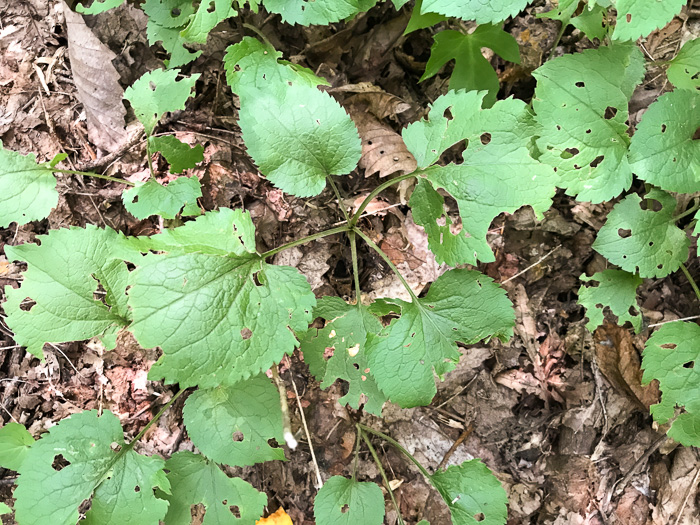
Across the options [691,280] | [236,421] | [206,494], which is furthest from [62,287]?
[691,280]

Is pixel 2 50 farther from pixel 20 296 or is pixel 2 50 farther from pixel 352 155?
pixel 352 155

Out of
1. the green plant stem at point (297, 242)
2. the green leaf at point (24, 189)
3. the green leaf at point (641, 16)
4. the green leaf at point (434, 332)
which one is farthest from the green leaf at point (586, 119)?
the green leaf at point (24, 189)

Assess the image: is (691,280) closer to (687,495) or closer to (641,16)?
(687,495)

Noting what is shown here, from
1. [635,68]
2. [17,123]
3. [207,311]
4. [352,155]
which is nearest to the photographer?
[207,311]

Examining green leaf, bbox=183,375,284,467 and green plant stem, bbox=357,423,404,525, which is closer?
green leaf, bbox=183,375,284,467

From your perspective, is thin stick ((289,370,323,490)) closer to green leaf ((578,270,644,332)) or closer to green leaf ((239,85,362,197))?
green leaf ((239,85,362,197))

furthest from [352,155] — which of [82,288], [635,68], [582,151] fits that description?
[635,68]

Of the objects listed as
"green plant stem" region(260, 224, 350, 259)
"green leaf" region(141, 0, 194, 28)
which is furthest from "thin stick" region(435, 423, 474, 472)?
"green leaf" region(141, 0, 194, 28)
